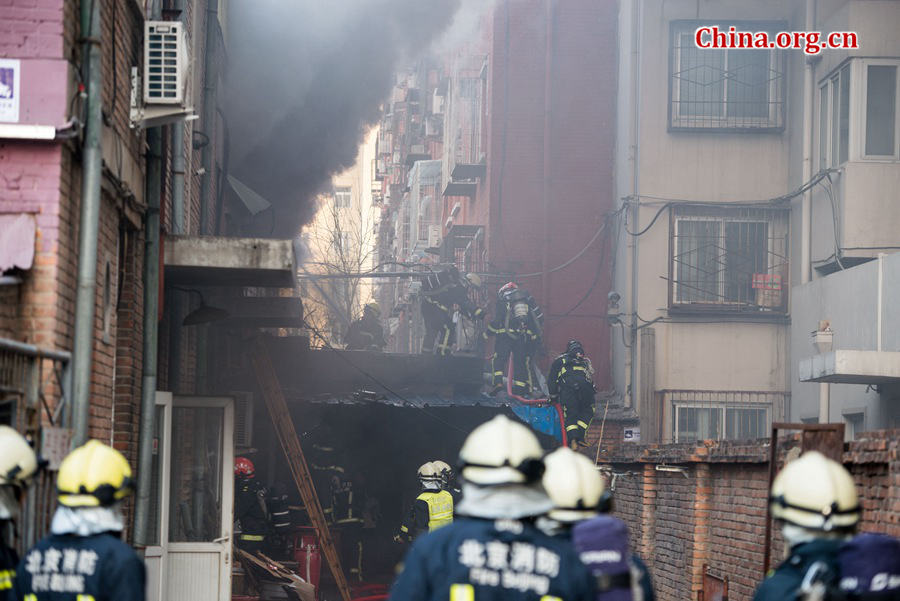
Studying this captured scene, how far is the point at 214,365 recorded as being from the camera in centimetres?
1562

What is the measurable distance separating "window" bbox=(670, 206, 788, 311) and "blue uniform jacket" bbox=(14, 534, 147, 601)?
16.8 meters

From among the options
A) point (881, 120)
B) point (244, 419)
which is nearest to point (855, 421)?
point (881, 120)

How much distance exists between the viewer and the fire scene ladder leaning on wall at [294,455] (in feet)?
48.3

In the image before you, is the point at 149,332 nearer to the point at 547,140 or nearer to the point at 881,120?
the point at 881,120

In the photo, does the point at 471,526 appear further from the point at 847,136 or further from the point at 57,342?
the point at 847,136

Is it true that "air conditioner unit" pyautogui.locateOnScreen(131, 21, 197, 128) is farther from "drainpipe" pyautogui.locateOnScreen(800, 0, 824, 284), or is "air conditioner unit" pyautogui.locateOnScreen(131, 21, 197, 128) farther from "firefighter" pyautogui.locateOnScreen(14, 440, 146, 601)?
"drainpipe" pyautogui.locateOnScreen(800, 0, 824, 284)

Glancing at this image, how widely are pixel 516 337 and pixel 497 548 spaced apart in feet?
50.5

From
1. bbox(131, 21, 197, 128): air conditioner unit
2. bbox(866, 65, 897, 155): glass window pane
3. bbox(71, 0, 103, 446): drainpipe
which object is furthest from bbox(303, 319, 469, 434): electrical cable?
bbox(71, 0, 103, 446): drainpipe

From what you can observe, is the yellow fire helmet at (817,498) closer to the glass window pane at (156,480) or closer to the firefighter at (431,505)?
the glass window pane at (156,480)

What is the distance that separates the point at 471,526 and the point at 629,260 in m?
17.5

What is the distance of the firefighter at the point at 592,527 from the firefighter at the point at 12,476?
2.11m

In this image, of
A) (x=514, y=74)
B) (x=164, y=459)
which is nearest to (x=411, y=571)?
(x=164, y=459)

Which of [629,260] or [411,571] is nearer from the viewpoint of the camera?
[411,571]

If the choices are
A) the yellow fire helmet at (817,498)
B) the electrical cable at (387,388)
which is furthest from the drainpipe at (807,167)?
the yellow fire helmet at (817,498)
